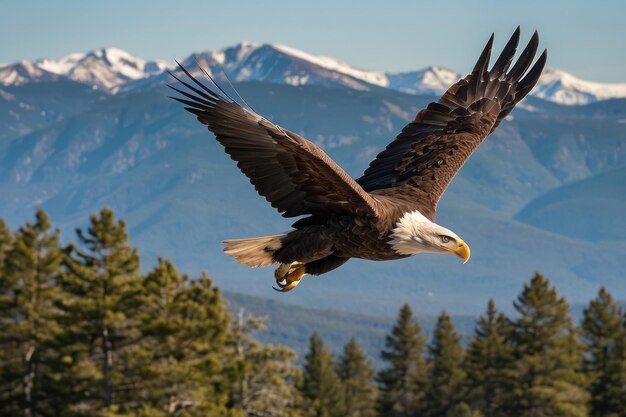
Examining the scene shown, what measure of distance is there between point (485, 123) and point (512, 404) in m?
46.0

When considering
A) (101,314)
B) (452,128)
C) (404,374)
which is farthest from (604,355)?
(452,128)

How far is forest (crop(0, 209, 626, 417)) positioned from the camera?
129 ft

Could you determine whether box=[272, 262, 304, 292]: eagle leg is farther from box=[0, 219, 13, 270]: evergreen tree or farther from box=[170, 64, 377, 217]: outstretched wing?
box=[0, 219, 13, 270]: evergreen tree

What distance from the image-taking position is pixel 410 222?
10844 millimetres

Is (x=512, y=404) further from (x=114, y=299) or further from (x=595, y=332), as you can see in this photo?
(x=114, y=299)

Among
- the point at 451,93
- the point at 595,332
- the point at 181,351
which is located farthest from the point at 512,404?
the point at 451,93

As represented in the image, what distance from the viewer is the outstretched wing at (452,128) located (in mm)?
13359

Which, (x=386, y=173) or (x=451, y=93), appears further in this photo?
(x=451, y=93)

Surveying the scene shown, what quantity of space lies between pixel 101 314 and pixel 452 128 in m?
26.3

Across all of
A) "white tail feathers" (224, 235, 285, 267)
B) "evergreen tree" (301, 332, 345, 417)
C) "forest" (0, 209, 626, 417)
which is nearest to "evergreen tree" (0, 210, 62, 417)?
"forest" (0, 209, 626, 417)

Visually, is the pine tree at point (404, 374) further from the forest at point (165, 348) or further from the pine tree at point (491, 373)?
the forest at point (165, 348)

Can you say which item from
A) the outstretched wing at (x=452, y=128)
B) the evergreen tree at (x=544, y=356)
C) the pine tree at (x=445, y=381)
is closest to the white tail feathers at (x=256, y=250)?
the outstretched wing at (x=452, y=128)

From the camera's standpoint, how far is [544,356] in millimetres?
57281

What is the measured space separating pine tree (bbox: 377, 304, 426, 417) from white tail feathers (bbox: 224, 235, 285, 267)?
59789mm
